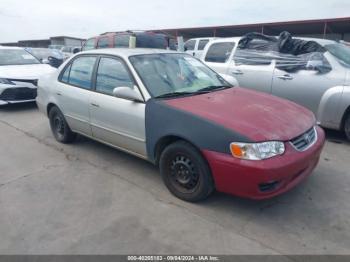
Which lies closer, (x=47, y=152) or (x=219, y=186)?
(x=219, y=186)

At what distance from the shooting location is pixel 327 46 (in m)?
5.41

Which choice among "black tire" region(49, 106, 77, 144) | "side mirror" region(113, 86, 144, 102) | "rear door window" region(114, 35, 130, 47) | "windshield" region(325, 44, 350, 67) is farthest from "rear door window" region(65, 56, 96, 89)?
"rear door window" region(114, 35, 130, 47)

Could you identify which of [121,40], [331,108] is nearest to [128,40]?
[121,40]

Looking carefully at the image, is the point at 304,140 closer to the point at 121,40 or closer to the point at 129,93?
the point at 129,93

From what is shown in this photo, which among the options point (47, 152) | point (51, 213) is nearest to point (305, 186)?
point (51, 213)

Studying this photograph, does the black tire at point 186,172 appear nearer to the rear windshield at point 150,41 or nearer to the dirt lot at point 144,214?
the dirt lot at point 144,214

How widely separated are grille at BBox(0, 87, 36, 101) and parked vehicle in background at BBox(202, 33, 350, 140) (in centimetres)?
432

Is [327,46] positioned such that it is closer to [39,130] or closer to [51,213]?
[51,213]

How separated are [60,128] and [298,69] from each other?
412 cm

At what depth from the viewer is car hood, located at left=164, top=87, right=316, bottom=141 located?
294cm

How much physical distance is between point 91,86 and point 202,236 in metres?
2.54

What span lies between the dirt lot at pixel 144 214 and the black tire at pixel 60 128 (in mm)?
650

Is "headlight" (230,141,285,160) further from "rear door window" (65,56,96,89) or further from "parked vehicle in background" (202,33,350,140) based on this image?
"parked vehicle in background" (202,33,350,140)

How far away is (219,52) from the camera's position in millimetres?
6703
